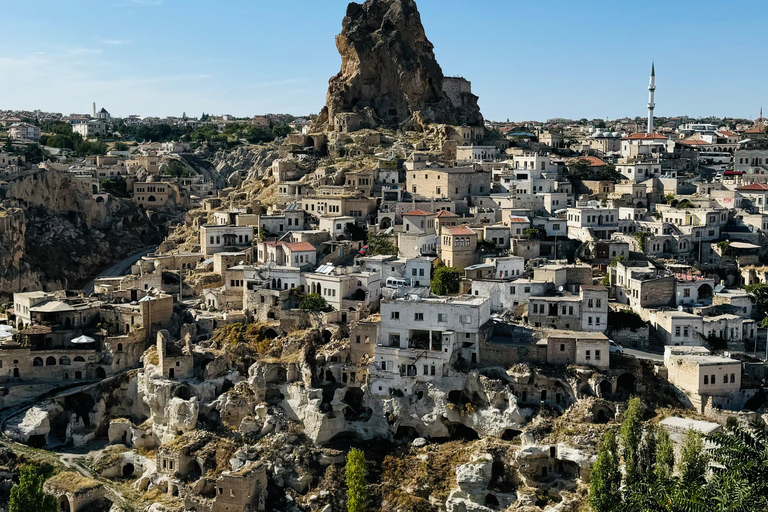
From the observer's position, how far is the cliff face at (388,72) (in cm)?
7650

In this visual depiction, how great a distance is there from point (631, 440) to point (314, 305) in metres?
17.3

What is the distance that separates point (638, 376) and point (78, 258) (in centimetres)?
4868

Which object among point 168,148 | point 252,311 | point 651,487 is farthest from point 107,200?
point 651,487

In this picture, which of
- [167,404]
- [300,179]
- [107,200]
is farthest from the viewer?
[107,200]

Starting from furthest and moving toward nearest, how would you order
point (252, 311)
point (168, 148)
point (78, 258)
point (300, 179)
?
point (168, 148) < point (78, 258) < point (300, 179) < point (252, 311)

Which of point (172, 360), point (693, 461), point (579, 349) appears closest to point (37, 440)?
point (172, 360)

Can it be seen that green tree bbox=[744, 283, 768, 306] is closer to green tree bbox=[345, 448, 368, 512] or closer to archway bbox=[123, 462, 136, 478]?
green tree bbox=[345, 448, 368, 512]

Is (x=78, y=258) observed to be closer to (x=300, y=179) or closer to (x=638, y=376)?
(x=300, y=179)

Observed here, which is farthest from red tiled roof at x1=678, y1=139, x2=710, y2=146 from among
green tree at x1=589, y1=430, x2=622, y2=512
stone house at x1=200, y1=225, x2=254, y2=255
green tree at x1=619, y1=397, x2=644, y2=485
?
green tree at x1=589, y1=430, x2=622, y2=512

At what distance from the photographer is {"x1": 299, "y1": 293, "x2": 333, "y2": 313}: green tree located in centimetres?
4412

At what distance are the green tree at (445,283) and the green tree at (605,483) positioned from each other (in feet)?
48.0

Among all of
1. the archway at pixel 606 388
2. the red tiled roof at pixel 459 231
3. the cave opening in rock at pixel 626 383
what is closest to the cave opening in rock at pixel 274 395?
the red tiled roof at pixel 459 231

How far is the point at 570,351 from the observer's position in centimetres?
3925

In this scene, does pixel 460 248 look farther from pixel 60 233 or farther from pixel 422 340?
pixel 60 233
